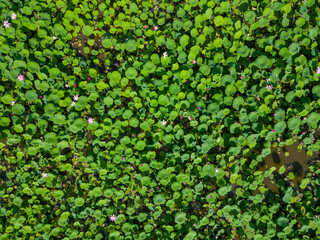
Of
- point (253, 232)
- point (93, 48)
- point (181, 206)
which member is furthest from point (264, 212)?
point (93, 48)

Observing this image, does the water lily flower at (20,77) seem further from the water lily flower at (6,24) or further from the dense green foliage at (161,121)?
the water lily flower at (6,24)

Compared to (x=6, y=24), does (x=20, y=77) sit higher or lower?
lower

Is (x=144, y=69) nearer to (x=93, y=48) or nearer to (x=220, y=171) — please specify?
(x=93, y=48)

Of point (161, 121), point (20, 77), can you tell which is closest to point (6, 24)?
point (20, 77)

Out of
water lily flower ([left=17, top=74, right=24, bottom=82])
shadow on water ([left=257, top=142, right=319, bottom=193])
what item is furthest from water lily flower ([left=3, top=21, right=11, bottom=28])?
shadow on water ([left=257, top=142, right=319, bottom=193])

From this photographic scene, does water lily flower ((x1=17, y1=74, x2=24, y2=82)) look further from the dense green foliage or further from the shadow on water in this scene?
the shadow on water

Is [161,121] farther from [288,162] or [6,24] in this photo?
[6,24]
